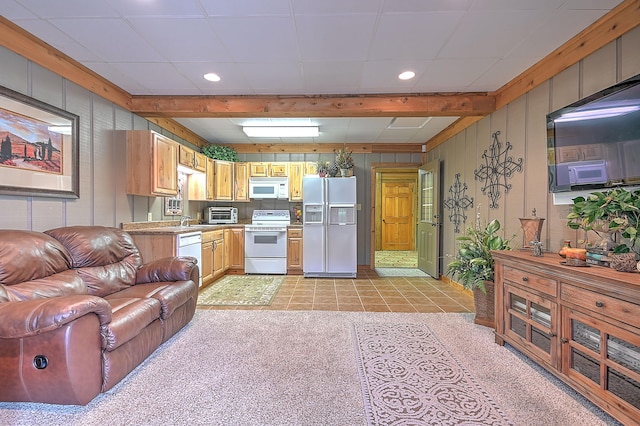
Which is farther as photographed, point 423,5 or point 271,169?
point 271,169

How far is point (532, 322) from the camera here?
215 centimetres

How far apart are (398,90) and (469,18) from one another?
51.0 inches

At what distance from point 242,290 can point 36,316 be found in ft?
9.23

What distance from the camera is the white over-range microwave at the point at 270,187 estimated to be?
568cm

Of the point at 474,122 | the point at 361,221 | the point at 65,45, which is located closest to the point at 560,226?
the point at 474,122

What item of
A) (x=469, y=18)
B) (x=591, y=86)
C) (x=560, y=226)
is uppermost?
(x=469, y=18)

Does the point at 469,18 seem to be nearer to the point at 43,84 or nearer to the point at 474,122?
the point at 474,122

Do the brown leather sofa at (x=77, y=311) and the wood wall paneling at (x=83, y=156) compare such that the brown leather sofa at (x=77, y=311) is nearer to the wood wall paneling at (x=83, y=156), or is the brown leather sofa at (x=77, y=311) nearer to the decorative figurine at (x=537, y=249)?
the wood wall paneling at (x=83, y=156)

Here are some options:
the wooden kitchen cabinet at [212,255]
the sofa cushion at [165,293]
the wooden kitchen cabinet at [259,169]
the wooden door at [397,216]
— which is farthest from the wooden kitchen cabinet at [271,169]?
the wooden door at [397,216]

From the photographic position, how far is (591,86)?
221 centimetres

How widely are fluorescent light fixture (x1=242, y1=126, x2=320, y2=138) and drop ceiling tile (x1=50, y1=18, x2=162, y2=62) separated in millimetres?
2053

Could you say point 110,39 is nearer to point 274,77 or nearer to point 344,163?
point 274,77

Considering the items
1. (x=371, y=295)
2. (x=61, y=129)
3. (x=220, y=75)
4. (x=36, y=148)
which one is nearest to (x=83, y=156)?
(x=61, y=129)

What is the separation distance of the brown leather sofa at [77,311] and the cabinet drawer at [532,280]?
285 cm
